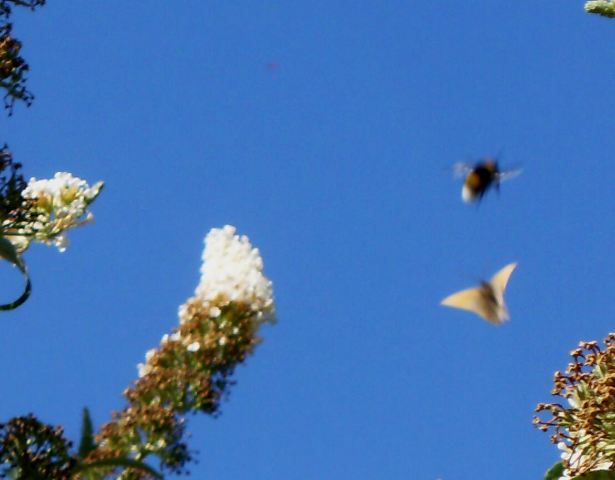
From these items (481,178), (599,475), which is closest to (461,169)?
(481,178)

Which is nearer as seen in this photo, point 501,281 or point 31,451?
point 31,451

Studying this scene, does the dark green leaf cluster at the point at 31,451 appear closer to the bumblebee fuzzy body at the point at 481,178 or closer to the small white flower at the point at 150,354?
the small white flower at the point at 150,354

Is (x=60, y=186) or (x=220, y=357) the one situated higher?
(x=60, y=186)

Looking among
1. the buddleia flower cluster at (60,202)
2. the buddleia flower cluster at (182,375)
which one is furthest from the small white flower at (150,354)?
the buddleia flower cluster at (60,202)

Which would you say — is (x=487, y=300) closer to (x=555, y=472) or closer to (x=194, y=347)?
(x=555, y=472)

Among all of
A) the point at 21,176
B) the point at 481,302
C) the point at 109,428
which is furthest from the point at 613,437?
the point at 21,176

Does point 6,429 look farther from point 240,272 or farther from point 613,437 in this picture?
point 613,437
